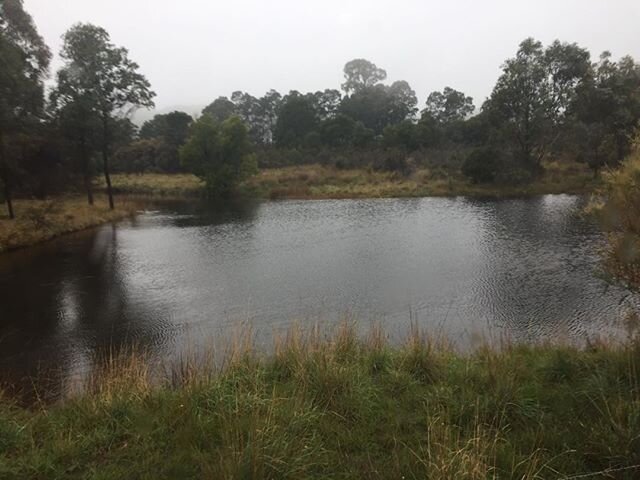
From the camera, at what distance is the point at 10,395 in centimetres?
704

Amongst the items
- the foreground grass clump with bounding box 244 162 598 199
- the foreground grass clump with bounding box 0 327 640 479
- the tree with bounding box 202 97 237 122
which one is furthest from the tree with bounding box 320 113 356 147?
the foreground grass clump with bounding box 0 327 640 479

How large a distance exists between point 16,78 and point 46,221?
7.05 meters

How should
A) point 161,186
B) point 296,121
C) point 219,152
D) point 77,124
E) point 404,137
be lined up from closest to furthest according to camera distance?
point 77,124 < point 219,152 < point 161,186 < point 404,137 < point 296,121

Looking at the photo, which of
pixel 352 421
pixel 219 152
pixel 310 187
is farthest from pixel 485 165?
pixel 352 421

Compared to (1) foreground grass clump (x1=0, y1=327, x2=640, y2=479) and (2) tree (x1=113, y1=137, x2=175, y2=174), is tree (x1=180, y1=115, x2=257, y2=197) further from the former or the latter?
(1) foreground grass clump (x1=0, y1=327, x2=640, y2=479)

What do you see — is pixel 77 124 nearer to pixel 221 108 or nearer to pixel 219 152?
pixel 219 152

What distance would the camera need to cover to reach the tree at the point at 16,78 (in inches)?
773

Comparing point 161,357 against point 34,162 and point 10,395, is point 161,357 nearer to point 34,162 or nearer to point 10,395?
point 10,395

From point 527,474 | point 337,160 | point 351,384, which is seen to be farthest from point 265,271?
point 337,160

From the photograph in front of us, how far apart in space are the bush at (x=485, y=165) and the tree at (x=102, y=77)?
29.4 metres

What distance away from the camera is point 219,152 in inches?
1859

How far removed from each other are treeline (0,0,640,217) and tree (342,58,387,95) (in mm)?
18833

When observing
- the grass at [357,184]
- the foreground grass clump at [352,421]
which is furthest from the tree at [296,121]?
the foreground grass clump at [352,421]

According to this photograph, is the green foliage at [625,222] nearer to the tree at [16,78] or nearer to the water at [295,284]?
the water at [295,284]
